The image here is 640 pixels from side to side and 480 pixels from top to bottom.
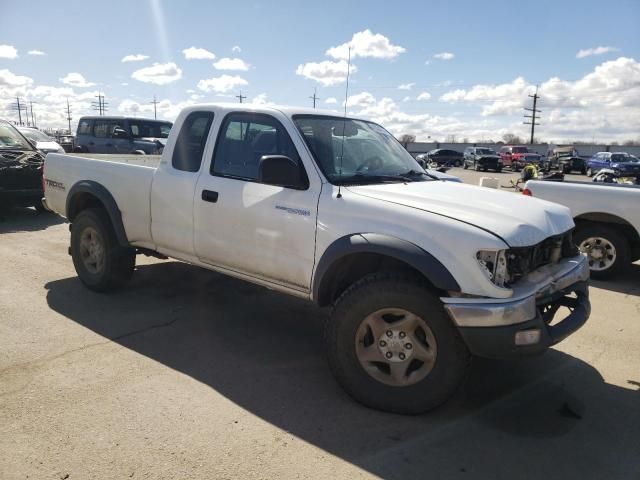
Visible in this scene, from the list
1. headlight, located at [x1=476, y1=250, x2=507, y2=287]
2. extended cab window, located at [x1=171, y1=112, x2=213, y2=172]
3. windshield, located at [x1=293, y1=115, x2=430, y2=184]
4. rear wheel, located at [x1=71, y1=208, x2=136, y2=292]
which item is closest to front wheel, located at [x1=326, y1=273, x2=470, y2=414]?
headlight, located at [x1=476, y1=250, x2=507, y2=287]

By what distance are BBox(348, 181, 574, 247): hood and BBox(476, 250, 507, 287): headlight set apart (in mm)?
101

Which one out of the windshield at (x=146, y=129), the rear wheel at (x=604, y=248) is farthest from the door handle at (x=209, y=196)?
the windshield at (x=146, y=129)

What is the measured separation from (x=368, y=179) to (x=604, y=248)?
14.7 ft

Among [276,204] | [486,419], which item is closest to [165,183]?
[276,204]

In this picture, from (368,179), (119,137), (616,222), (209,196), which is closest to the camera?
(368,179)

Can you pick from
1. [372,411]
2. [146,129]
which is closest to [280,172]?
[372,411]

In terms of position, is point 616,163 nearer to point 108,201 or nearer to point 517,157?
point 517,157

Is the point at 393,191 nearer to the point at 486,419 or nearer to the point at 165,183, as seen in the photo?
the point at 486,419

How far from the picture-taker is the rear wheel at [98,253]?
16.9ft

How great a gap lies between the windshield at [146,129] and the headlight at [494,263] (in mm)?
15123

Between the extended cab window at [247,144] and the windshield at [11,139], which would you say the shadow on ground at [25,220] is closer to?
the windshield at [11,139]

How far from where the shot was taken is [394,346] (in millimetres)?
3197

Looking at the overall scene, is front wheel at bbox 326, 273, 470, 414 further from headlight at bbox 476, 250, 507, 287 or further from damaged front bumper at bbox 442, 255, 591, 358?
headlight at bbox 476, 250, 507, 287

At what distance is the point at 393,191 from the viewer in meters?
3.53
